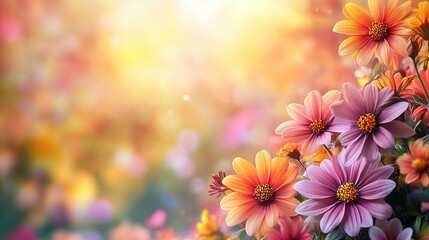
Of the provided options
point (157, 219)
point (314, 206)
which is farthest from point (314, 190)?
point (157, 219)

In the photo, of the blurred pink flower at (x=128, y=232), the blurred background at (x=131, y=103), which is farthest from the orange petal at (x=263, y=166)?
the blurred pink flower at (x=128, y=232)

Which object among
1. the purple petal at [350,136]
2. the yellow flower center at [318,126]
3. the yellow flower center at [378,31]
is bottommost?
the purple petal at [350,136]

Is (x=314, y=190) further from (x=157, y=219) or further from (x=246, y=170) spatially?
(x=157, y=219)

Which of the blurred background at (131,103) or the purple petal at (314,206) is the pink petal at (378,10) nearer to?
the purple petal at (314,206)

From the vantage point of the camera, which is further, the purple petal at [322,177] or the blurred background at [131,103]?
the blurred background at [131,103]

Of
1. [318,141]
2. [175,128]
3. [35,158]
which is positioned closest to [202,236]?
[318,141]

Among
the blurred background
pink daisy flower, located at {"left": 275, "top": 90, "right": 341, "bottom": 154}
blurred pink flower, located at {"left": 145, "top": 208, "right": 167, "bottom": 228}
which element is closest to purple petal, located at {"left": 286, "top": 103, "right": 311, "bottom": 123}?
pink daisy flower, located at {"left": 275, "top": 90, "right": 341, "bottom": 154}

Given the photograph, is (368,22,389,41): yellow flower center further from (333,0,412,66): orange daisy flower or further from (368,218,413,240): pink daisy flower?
(368,218,413,240): pink daisy flower
